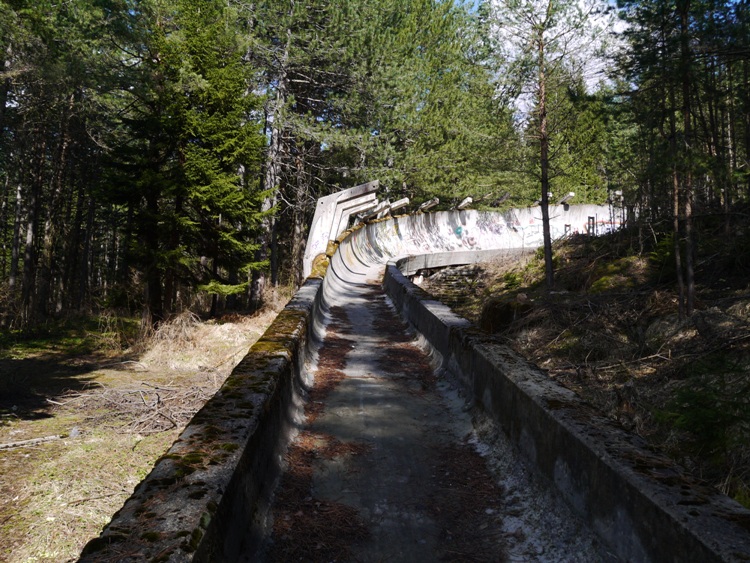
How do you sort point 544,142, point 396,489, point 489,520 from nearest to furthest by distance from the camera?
point 489,520
point 396,489
point 544,142

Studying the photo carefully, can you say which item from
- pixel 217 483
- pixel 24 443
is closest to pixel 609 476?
pixel 217 483

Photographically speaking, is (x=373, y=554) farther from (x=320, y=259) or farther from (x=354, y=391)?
(x=320, y=259)

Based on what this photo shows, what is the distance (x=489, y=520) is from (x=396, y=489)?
73cm

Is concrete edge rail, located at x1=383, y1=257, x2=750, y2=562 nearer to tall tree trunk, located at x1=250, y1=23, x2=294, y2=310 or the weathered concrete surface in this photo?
the weathered concrete surface

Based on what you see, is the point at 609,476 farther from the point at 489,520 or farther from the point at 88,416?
the point at 88,416

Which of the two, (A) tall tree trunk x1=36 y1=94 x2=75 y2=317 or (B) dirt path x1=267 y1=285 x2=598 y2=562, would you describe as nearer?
(B) dirt path x1=267 y1=285 x2=598 y2=562

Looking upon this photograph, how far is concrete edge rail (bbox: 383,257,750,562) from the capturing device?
2.30 m

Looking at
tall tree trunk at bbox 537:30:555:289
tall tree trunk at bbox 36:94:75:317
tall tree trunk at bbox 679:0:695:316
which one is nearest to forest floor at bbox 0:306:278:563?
tall tree trunk at bbox 36:94:75:317

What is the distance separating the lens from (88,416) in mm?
8898

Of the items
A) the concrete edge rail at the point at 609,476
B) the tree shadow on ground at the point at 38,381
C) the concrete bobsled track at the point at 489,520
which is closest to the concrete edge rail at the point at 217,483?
the concrete bobsled track at the point at 489,520

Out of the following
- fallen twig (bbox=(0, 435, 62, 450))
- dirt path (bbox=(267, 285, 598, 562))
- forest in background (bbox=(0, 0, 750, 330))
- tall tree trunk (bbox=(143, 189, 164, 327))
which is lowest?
fallen twig (bbox=(0, 435, 62, 450))

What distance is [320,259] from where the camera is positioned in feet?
52.4

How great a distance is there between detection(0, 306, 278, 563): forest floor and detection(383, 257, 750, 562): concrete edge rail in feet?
14.2

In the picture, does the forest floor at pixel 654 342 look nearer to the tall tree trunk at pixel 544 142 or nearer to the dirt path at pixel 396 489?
the tall tree trunk at pixel 544 142
